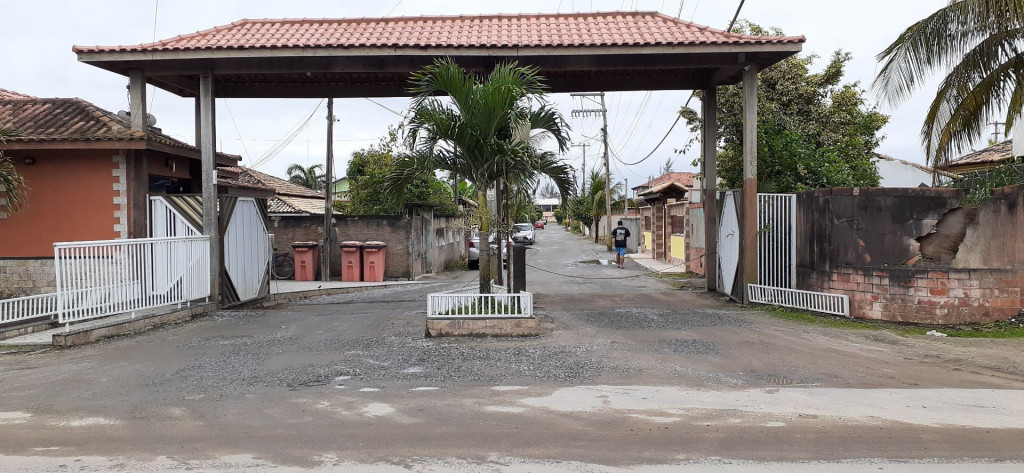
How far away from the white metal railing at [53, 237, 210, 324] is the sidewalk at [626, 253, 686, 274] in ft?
45.0

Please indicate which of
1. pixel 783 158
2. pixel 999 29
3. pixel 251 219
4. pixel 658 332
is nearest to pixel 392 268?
pixel 251 219

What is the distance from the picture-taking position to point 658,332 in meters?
10.2

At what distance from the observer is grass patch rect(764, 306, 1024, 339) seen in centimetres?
981

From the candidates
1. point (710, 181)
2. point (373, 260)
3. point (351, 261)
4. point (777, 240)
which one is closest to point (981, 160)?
point (710, 181)

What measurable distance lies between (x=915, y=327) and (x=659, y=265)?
16488mm

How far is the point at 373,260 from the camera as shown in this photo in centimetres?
2109

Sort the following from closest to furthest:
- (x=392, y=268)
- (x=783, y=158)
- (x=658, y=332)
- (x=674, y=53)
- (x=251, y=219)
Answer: (x=658, y=332) < (x=674, y=53) < (x=251, y=219) < (x=783, y=158) < (x=392, y=268)

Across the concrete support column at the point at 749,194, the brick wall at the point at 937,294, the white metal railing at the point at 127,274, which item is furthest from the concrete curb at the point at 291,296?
the brick wall at the point at 937,294

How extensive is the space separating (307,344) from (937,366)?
7.44 meters

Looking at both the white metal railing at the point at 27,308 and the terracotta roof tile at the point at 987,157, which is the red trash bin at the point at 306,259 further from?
the terracotta roof tile at the point at 987,157

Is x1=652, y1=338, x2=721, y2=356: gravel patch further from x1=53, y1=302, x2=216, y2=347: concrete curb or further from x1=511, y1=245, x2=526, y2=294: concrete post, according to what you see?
x1=53, y1=302, x2=216, y2=347: concrete curb

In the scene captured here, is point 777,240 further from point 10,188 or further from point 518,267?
point 10,188

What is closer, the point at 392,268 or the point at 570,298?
the point at 570,298

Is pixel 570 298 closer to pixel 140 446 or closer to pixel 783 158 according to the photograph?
pixel 783 158
